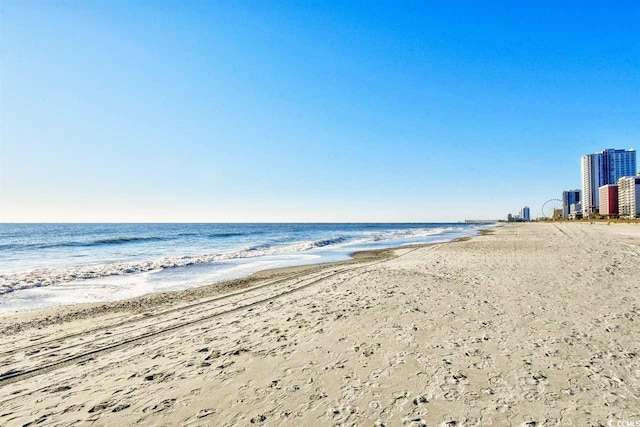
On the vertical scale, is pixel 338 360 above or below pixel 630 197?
below

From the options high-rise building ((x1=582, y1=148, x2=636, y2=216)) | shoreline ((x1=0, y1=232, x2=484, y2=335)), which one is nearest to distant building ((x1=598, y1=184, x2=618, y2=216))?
high-rise building ((x1=582, y1=148, x2=636, y2=216))

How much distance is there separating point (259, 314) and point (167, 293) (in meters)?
5.19

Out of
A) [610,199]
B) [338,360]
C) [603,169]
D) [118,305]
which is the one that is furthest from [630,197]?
[118,305]

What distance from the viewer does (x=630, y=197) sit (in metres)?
122

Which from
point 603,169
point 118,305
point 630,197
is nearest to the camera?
point 118,305

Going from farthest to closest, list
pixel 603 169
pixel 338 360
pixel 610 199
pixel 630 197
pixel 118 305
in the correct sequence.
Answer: pixel 603 169 < pixel 610 199 < pixel 630 197 < pixel 118 305 < pixel 338 360

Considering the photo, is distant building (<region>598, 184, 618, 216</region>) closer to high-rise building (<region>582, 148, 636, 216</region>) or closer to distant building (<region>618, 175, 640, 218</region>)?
distant building (<region>618, 175, 640, 218</region>)

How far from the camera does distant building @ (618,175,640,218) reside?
11662cm

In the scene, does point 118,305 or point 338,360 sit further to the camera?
point 118,305

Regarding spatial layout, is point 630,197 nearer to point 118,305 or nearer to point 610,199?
point 610,199

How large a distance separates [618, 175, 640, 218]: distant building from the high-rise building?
158 feet

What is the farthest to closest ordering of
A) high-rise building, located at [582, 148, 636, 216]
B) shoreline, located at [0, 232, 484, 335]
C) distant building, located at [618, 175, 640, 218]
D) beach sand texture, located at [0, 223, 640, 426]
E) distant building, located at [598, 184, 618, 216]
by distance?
high-rise building, located at [582, 148, 636, 216] → distant building, located at [598, 184, 618, 216] → distant building, located at [618, 175, 640, 218] → shoreline, located at [0, 232, 484, 335] → beach sand texture, located at [0, 223, 640, 426]

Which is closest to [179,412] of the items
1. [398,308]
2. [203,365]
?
[203,365]

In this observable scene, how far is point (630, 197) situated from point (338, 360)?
164 meters
